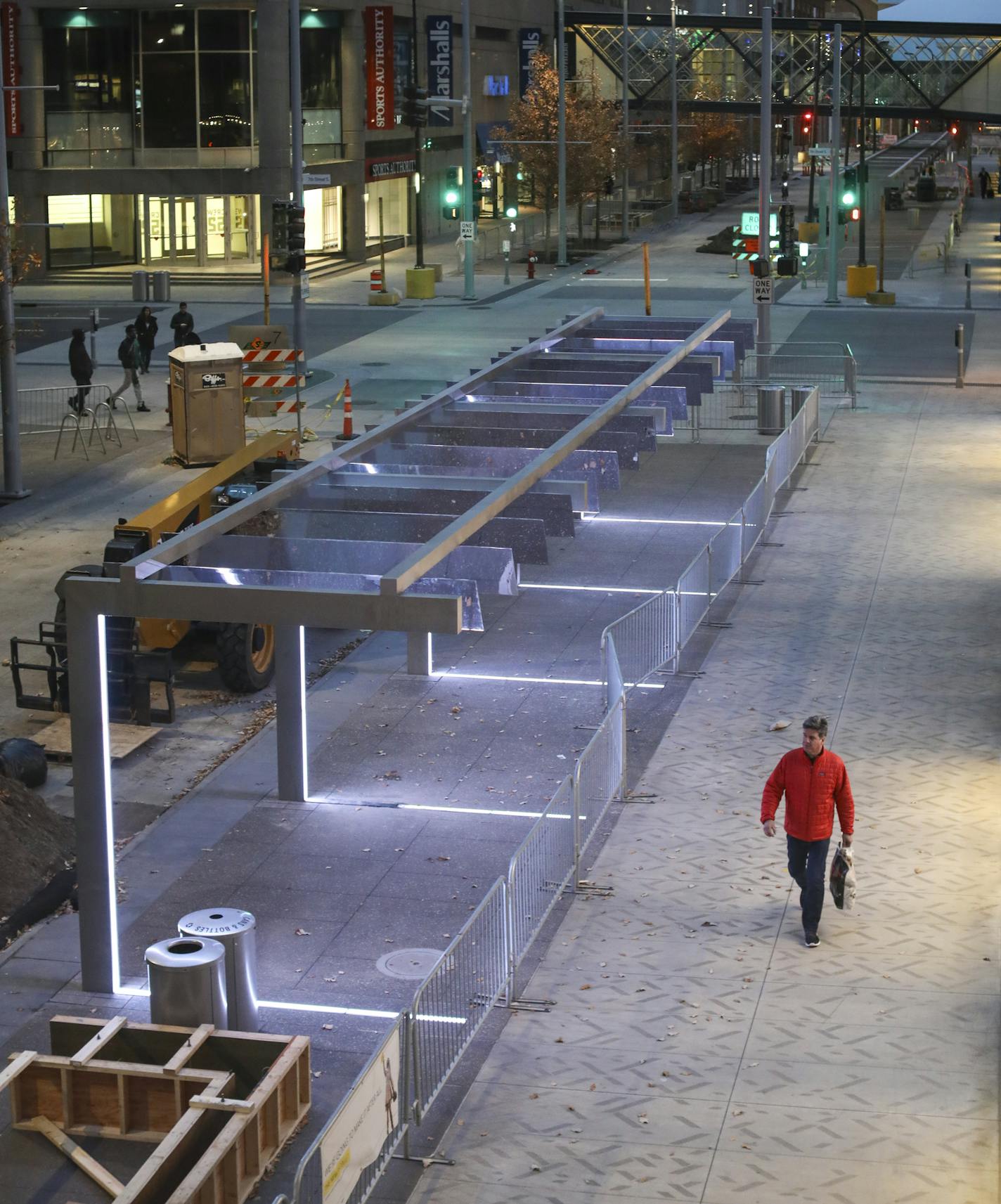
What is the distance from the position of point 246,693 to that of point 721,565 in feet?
18.0

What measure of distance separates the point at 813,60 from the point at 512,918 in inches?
3254

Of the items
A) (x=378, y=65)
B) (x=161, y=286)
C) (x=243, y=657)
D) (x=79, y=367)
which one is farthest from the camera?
(x=378, y=65)

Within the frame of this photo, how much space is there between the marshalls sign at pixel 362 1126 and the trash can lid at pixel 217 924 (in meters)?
1.99

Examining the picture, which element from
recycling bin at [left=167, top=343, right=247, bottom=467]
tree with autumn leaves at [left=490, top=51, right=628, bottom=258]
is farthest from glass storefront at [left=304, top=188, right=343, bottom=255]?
recycling bin at [left=167, top=343, right=247, bottom=467]

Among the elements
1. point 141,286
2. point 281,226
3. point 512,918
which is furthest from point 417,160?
point 512,918

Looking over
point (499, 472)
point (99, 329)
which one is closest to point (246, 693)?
point (499, 472)

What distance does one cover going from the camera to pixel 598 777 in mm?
14266

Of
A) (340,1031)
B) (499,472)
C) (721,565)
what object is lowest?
(340,1031)

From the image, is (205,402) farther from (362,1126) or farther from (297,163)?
(362,1126)

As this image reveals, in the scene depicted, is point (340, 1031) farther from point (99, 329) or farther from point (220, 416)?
point (99, 329)

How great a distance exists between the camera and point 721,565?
20406mm

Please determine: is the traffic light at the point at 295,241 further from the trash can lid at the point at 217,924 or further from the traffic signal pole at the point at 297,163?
the trash can lid at the point at 217,924

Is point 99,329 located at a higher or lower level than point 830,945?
higher

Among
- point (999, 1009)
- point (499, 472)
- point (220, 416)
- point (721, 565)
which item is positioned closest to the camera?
point (999, 1009)
